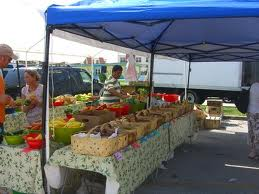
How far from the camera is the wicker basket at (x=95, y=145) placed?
4012 mm

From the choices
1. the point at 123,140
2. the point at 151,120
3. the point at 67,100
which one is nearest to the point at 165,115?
the point at 151,120

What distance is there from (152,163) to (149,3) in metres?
2.35

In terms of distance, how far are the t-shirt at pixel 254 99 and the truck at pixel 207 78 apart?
844cm

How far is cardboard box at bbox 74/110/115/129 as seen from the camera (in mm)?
5137

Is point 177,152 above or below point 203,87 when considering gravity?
below

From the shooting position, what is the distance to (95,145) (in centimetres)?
405

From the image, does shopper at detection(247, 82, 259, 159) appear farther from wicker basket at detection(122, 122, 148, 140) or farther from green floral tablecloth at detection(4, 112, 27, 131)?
green floral tablecloth at detection(4, 112, 27, 131)

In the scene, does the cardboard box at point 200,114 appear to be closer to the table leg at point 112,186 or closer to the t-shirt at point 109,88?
the t-shirt at point 109,88

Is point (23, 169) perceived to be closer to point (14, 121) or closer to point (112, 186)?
point (112, 186)

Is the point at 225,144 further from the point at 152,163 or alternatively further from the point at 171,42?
the point at 152,163

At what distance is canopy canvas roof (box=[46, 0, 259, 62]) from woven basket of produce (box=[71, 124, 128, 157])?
1.23 meters

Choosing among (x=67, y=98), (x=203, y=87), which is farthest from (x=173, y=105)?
(x=203, y=87)

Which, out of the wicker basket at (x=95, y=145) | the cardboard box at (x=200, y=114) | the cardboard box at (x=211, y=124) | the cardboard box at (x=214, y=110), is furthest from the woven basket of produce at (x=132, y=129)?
the cardboard box at (x=214, y=110)

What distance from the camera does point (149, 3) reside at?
4059 millimetres
